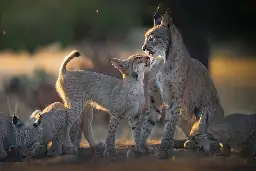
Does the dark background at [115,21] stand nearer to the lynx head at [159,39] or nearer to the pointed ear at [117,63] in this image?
the lynx head at [159,39]

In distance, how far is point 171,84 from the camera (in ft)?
15.5

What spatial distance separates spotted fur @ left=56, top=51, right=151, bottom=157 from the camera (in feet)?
15.4

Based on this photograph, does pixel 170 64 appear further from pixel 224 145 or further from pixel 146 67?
pixel 224 145

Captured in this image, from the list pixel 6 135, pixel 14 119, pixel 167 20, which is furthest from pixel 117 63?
pixel 6 135

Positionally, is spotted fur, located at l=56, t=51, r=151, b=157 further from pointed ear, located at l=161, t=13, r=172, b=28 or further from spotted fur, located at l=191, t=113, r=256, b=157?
spotted fur, located at l=191, t=113, r=256, b=157

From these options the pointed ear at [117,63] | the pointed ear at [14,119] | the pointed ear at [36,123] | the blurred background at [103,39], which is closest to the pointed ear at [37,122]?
the pointed ear at [36,123]

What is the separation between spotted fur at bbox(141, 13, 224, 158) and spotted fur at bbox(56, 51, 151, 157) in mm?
110

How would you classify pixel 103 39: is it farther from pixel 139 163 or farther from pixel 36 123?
pixel 139 163

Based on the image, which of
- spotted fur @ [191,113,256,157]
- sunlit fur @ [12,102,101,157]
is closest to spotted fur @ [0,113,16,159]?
sunlit fur @ [12,102,101,157]

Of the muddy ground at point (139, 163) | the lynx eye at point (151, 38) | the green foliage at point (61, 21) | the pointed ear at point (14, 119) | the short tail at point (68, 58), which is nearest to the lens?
the muddy ground at point (139, 163)

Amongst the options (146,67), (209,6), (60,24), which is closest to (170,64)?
(146,67)

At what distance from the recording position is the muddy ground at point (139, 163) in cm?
423

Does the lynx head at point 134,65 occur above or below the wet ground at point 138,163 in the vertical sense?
above

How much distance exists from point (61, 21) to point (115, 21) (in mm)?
544
